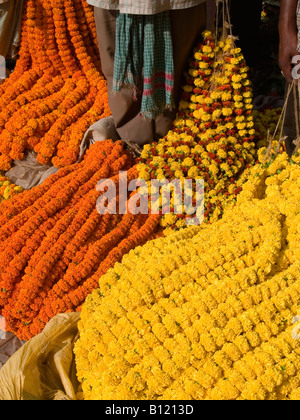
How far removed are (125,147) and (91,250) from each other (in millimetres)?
774

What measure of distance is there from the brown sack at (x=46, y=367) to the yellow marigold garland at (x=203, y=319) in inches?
3.1

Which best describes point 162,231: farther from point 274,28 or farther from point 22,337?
point 274,28

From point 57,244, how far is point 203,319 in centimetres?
83

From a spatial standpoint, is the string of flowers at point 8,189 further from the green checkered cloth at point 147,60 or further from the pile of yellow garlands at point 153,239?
the green checkered cloth at point 147,60

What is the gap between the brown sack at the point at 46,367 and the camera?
154cm

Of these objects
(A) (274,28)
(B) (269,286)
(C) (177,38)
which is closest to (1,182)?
(C) (177,38)

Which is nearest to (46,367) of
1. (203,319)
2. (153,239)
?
(203,319)

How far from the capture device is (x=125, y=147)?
250 cm

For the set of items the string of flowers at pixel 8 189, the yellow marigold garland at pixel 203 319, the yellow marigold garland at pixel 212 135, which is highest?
the yellow marigold garland at pixel 212 135

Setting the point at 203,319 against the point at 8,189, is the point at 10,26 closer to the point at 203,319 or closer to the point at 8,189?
the point at 8,189

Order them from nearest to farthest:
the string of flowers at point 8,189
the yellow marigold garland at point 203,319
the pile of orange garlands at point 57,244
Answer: the yellow marigold garland at point 203,319
the pile of orange garlands at point 57,244
the string of flowers at point 8,189

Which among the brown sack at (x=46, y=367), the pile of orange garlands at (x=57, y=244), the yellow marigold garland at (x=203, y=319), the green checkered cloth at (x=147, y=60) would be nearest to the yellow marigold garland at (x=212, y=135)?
the green checkered cloth at (x=147, y=60)

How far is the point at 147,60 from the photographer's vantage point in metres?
2.20

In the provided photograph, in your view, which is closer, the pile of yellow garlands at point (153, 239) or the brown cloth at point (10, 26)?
the pile of yellow garlands at point (153, 239)
